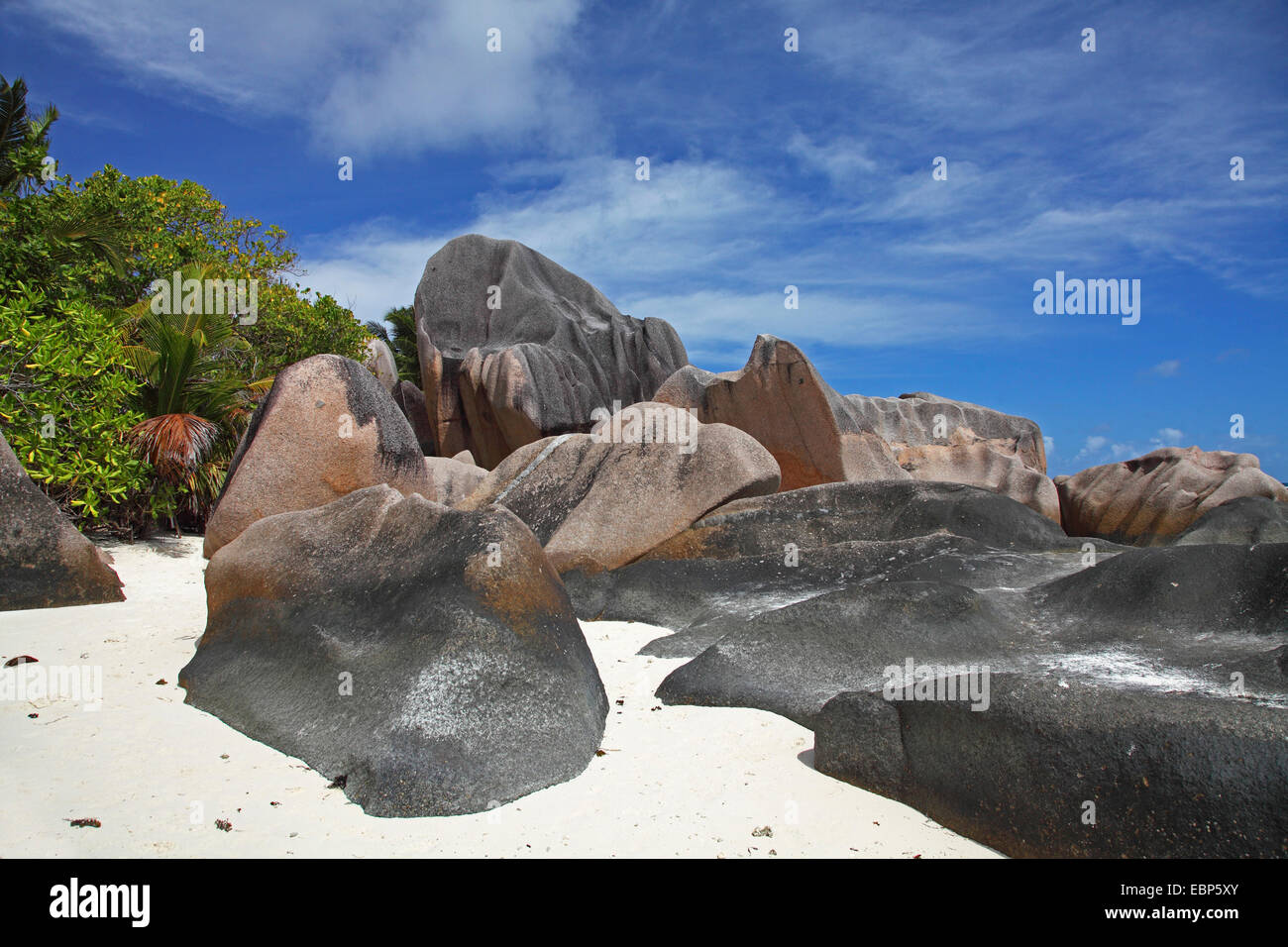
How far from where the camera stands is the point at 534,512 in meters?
8.15

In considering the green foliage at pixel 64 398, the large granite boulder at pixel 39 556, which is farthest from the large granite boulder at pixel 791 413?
the large granite boulder at pixel 39 556

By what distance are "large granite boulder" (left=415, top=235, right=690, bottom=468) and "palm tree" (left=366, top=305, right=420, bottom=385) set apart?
16.1 feet

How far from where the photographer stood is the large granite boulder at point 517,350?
20328mm

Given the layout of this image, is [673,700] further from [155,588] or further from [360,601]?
[155,588]

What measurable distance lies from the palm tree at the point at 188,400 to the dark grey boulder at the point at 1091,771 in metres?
8.59

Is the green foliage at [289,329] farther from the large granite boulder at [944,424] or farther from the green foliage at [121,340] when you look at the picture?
the large granite boulder at [944,424]

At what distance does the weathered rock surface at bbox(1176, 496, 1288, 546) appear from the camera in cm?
1116

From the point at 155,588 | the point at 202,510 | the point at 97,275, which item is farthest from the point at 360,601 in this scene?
the point at 97,275

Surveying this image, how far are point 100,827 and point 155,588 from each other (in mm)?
4696

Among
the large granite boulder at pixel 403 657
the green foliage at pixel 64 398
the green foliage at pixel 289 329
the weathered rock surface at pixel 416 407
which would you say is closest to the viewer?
the large granite boulder at pixel 403 657

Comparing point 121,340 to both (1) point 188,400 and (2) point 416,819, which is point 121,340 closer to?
(1) point 188,400

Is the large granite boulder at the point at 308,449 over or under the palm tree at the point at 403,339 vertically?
under

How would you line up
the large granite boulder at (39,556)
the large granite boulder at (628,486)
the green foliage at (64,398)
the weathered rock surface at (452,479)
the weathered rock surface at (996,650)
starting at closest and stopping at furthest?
the weathered rock surface at (996,650) < the large granite boulder at (39,556) < the green foliage at (64,398) < the large granite boulder at (628,486) < the weathered rock surface at (452,479)

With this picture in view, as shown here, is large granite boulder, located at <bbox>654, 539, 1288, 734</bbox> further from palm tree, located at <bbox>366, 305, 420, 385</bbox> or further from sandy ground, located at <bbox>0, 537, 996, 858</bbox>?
palm tree, located at <bbox>366, 305, 420, 385</bbox>
